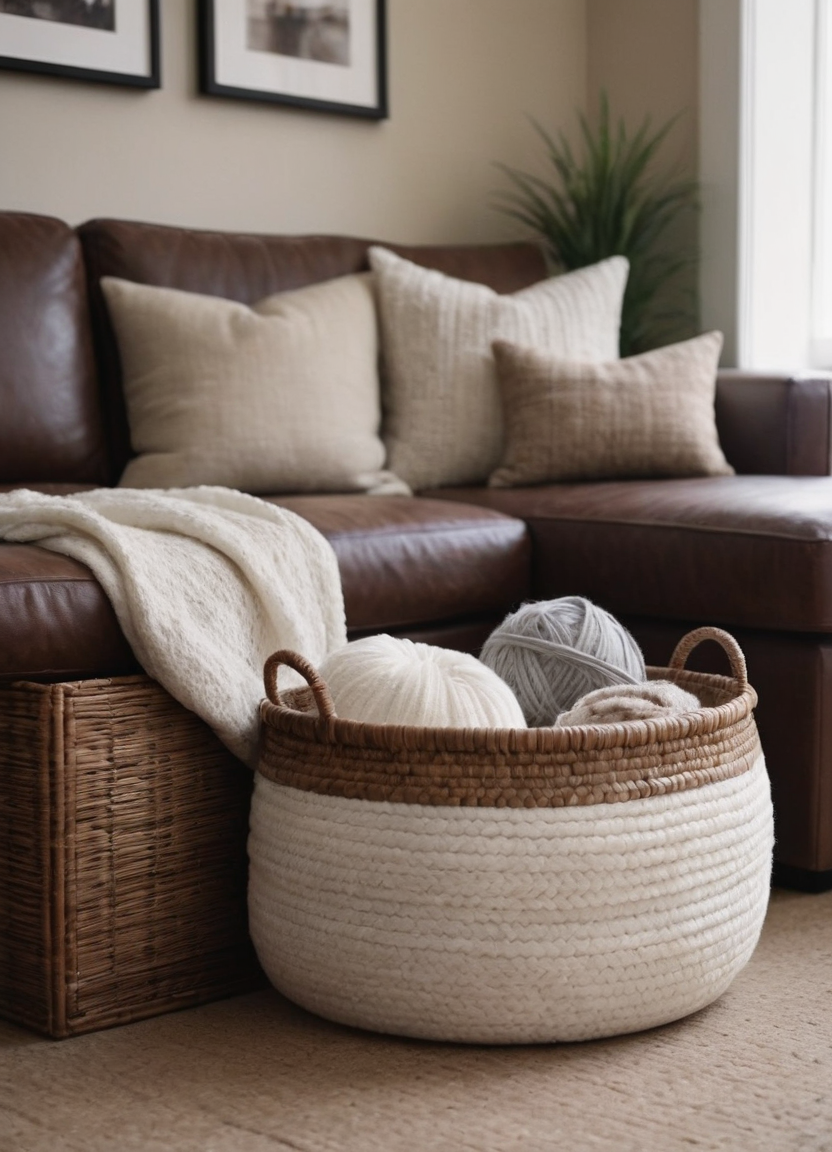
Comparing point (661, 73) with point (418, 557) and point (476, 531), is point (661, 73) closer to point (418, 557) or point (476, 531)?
point (476, 531)

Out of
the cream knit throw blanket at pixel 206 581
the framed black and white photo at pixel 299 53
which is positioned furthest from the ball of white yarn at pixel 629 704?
the framed black and white photo at pixel 299 53

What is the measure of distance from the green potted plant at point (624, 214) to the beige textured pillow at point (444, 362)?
0.60 meters

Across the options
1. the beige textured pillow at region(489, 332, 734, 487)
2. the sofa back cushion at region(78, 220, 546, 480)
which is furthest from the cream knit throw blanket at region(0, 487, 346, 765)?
the beige textured pillow at region(489, 332, 734, 487)

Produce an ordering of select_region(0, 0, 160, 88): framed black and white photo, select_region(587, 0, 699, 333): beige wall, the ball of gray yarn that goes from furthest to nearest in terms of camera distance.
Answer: select_region(587, 0, 699, 333): beige wall, select_region(0, 0, 160, 88): framed black and white photo, the ball of gray yarn

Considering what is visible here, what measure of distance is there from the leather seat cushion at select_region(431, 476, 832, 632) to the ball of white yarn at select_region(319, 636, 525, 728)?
59 centimetres

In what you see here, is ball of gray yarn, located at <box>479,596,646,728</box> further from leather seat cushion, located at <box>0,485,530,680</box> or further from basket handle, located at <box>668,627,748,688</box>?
leather seat cushion, located at <box>0,485,530,680</box>

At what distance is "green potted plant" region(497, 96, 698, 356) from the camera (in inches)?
130

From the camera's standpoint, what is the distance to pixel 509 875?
1.41 metres

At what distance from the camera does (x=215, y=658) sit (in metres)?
1.61

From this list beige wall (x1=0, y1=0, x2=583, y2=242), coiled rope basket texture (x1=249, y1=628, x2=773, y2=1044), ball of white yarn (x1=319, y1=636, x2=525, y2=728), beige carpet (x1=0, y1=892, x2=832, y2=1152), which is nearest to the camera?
beige carpet (x1=0, y1=892, x2=832, y2=1152)

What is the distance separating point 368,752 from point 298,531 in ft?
1.60

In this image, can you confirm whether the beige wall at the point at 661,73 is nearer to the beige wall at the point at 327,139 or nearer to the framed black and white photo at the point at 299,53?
the beige wall at the point at 327,139

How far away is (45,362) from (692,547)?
1085 mm

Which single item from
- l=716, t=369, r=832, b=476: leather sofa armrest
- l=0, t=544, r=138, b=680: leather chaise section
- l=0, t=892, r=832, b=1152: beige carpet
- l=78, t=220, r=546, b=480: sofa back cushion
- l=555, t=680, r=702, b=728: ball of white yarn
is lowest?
l=0, t=892, r=832, b=1152: beige carpet
